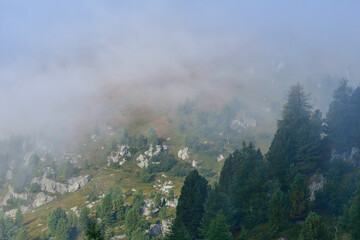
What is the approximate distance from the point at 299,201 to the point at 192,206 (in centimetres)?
2196

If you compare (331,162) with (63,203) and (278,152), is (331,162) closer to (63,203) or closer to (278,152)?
(278,152)

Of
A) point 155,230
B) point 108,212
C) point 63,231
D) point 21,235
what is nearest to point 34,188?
point 21,235

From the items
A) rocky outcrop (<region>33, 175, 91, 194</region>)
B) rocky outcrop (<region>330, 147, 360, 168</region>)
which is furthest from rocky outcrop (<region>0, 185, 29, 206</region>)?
rocky outcrop (<region>330, 147, 360, 168</region>)

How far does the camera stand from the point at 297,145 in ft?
216

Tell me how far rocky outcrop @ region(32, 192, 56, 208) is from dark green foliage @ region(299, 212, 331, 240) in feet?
589

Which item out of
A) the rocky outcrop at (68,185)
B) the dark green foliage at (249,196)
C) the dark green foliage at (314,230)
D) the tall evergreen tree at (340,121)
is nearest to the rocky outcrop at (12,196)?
the rocky outcrop at (68,185)

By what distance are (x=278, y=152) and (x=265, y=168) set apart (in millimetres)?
4895

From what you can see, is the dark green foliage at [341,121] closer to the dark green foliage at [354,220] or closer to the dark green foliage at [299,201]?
the dark green foliage at [299,201]

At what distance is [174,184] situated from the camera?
178 meters

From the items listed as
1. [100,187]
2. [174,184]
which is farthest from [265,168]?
[100,187]

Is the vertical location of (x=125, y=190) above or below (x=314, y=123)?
below

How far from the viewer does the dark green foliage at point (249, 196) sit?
181 ft

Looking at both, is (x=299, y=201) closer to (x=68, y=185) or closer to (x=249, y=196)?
(x=249, y=196)

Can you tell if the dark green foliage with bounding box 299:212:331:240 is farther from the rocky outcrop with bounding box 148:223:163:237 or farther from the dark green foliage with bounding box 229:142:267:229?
the rocky outcrop with bounding box 148:223:163:237
